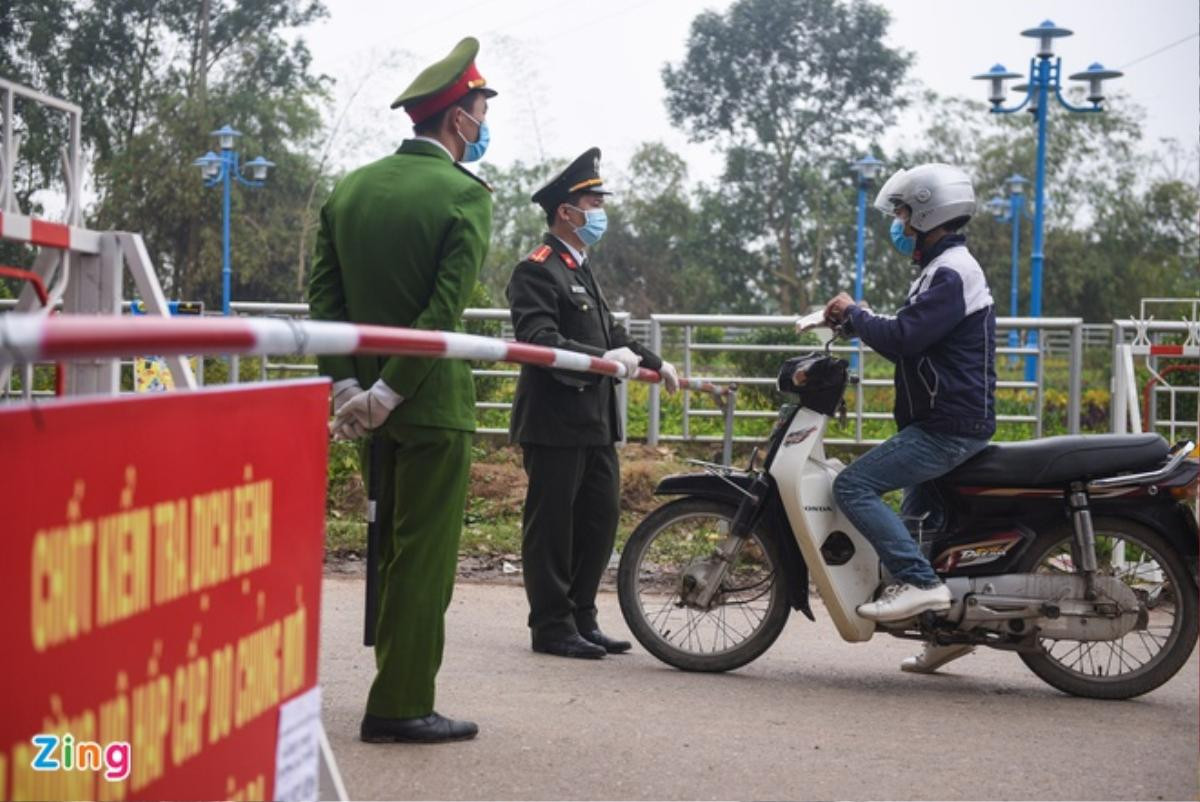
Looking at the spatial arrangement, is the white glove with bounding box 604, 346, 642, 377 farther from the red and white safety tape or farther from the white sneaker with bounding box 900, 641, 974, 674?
the red and white safety tape

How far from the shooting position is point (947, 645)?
6.35 metres

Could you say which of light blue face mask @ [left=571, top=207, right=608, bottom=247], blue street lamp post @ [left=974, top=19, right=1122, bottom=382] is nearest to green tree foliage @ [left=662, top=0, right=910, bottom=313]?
blue street lamp post @ [left=974, top=19, right=1122, bottom=382]

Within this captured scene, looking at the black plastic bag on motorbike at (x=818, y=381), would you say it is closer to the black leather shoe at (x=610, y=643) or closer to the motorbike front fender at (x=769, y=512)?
the motorbike front fender at (x=769, y=512)

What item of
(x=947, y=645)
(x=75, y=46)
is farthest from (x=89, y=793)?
(x=75, y=46)

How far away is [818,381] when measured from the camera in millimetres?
6574

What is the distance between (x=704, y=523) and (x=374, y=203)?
2.34 m

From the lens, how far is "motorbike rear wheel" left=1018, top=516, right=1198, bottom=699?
6164 millimetres

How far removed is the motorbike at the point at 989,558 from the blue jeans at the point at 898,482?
13cm

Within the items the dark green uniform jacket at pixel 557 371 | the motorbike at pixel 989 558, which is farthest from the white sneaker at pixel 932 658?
the dark green uniform jacket at pixel 557 371

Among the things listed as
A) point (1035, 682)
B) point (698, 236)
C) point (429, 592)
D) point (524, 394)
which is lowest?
point (1035, 682)

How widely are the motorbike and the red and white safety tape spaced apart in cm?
345

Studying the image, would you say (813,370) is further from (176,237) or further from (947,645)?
(176,237)

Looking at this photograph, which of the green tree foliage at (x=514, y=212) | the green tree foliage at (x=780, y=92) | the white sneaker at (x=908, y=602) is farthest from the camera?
the green tree foliage at (x=780, y=92)

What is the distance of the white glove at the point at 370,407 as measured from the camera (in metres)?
4.77
